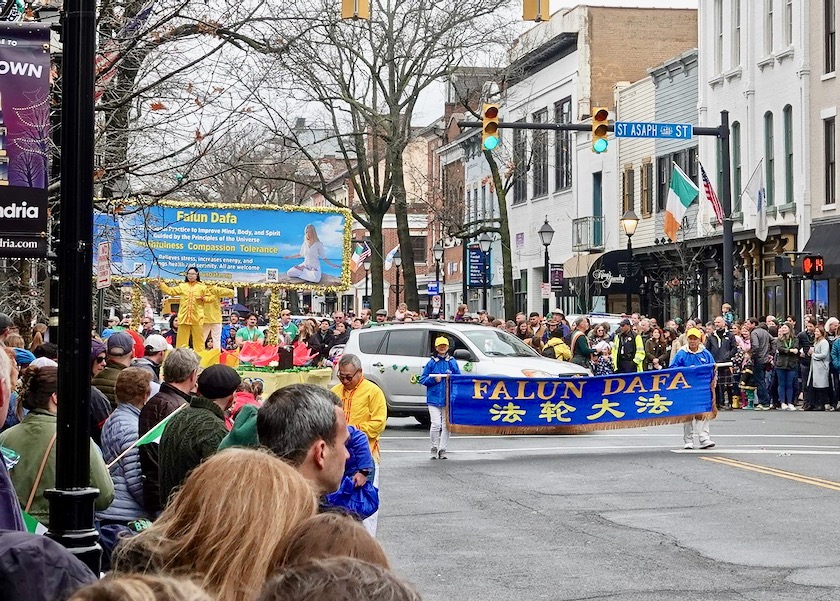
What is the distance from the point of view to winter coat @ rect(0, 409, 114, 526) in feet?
21.8

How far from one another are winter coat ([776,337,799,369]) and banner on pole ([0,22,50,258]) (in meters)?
21.3

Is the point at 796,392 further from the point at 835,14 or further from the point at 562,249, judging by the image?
the point at 562,249

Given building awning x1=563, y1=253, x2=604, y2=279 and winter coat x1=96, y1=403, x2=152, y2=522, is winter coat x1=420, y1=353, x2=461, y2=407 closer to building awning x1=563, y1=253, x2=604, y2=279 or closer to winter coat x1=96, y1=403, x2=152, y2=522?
winter coat x1=96, y1=403, x2=152, y2=522

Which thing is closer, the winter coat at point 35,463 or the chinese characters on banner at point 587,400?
the winter coat at point 35,463

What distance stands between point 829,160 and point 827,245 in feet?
8.40

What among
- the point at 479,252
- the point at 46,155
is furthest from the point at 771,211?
the point at 46,155

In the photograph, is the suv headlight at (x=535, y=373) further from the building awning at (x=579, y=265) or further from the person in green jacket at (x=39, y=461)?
the building awning at (x=579, y=265)

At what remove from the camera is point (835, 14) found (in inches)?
1367

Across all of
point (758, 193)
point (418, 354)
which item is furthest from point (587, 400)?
point (758, 193)

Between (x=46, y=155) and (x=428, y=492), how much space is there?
23.0ft

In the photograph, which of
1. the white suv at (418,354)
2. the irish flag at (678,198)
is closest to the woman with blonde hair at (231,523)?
the white suv at (418,354)

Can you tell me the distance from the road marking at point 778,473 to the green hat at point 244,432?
9.84 meters

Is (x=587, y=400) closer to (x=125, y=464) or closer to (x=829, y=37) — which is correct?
(x=125, y=464)

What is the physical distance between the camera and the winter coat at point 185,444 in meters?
6.87
